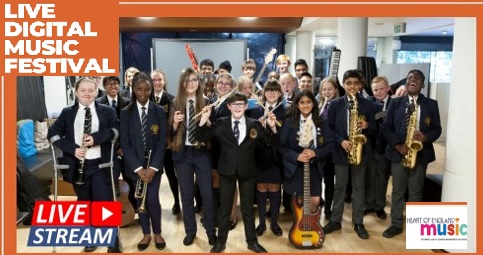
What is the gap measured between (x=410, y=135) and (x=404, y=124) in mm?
108

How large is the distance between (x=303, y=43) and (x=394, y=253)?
23.1ft

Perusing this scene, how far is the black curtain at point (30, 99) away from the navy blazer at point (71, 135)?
9.14 ft

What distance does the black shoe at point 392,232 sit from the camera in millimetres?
3895

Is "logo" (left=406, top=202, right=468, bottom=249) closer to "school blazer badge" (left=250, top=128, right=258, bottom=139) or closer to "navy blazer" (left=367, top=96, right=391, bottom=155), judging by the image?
"navy blazer" (left=367, top=96, right=391, bottom=155)

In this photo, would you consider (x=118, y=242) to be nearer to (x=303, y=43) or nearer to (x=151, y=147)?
(x=151, y=147)

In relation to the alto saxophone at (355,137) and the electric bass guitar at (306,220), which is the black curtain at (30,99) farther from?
the alto saxophone at (355,137)

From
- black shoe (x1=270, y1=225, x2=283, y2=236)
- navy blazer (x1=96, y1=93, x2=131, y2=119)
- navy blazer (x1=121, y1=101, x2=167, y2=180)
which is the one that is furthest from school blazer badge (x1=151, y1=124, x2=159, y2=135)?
A: black shoe (x1=270, y1=225, x2=283, y2=236)

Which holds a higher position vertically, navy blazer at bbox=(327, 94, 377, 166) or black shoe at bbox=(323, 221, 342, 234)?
navy blazer at bbox=(327, 94, 377, 166)

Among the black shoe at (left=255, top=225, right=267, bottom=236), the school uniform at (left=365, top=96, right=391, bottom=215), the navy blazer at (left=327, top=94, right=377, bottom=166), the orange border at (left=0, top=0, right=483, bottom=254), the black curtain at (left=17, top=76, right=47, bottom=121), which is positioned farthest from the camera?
the black curtain at (left=17, top=76, right=47, bottom=121)

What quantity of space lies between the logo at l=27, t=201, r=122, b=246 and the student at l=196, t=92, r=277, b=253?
2.94ft

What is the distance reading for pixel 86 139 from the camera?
3223 mm

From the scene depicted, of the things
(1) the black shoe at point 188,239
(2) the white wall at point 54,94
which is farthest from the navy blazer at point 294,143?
(2) the white wall at point 54,94

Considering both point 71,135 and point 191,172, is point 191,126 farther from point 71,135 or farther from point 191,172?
point 71,135

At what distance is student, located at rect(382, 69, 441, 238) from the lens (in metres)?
3.70
